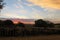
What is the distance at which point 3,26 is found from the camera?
15.7m

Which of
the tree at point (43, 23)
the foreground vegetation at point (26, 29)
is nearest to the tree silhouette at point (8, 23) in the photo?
the foreground vegetation at point (26, 29)

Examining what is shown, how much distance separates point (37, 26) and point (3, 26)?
118 inches

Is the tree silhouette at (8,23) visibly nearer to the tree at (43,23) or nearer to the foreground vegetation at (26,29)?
the foreground vegetation at (26,29)

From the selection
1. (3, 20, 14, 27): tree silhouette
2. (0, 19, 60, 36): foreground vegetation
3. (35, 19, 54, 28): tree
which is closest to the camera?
(0, 19, 60, 36): foreground vegetation

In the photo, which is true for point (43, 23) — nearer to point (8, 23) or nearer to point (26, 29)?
point (26, 29)

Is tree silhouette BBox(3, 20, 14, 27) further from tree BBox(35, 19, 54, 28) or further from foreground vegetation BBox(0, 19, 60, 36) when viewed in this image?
tree BBox(35, 19, 54, 28)

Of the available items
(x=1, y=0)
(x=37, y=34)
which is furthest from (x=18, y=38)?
(x=1, y=0)

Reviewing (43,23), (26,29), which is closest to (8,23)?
(26,29)

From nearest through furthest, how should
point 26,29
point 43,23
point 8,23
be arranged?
Result: point 26,29 < point 8,23 < point 43,23

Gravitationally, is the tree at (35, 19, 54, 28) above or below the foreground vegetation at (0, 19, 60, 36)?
above

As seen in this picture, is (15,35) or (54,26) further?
(54,26)

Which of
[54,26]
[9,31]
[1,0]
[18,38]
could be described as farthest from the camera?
[1,0]

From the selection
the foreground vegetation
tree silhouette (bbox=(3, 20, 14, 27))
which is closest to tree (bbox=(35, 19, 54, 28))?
the foreground vegetation

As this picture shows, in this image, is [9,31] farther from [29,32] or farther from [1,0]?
[1,0]
